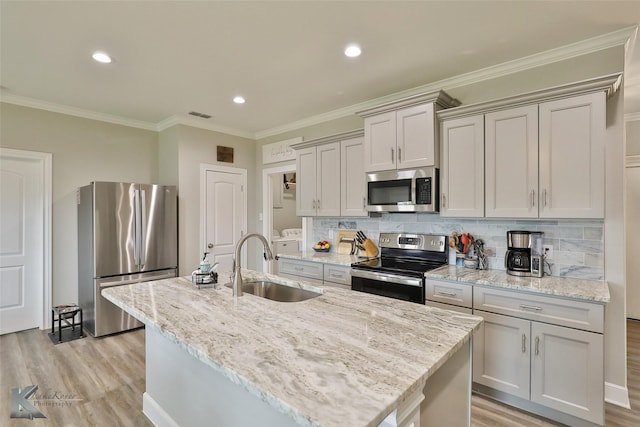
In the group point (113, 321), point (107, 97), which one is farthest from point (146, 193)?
point (113, 321)

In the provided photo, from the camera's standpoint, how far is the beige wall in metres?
3.59

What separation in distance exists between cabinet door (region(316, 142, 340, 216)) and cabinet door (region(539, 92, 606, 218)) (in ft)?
6.40

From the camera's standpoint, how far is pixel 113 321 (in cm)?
361

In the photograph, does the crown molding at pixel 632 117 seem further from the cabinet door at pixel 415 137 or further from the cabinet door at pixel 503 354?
the cabinet door at pixel 503 354

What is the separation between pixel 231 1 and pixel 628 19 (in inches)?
101

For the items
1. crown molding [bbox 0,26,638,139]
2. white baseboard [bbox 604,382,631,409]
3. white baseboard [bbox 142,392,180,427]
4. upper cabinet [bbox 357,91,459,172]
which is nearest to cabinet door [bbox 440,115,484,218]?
upper cabinet [bbox 357,91,459,172]

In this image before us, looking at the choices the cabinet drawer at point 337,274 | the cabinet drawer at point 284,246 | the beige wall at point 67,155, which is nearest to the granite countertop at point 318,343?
the cabinet drawer at point 337,274

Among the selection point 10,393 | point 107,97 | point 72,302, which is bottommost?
point 10,393

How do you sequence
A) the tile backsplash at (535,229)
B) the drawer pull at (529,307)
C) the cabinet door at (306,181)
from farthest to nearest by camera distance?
the cabinet door at (306,181) < the tile backsplash at (535,229) < the drawer pull at (529,307)

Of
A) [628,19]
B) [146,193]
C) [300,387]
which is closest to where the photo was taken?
[300,387]

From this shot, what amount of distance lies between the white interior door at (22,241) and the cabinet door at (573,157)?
502 cm

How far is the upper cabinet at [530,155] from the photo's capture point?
85.5 inches

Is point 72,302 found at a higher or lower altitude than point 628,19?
lower

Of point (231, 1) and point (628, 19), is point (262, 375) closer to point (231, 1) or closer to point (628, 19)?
point (231, 1)
